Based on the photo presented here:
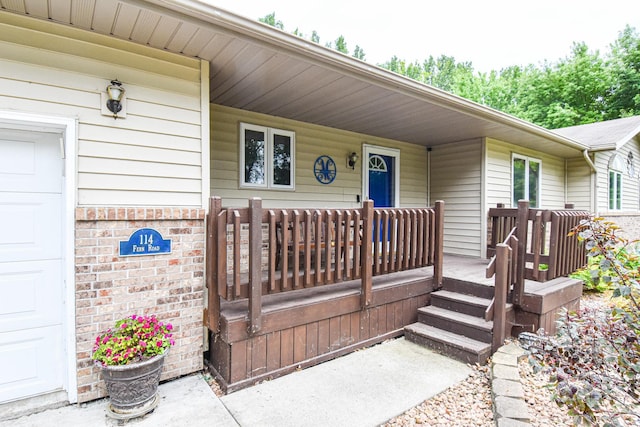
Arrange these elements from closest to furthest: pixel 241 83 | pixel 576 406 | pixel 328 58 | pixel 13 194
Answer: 1. pixel 576 406
2. pixel 13 194
3. pixel 328 58
4. pixel 241 83

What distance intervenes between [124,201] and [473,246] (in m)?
5.95

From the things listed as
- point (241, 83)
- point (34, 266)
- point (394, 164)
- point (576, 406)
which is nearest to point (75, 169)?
point (34, 266)

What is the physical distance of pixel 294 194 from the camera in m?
5.11

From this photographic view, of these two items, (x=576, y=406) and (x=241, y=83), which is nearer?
(x=576, y=406)

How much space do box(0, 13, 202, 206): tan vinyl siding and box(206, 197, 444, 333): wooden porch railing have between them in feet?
1.81

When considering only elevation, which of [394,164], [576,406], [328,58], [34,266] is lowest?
[576,406]

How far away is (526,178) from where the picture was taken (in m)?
7.08

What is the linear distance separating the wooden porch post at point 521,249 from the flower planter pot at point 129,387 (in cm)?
367

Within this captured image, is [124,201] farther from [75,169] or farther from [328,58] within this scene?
[328,58]

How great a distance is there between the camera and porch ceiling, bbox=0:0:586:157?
237 centimetres

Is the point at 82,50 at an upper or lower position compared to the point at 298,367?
upper

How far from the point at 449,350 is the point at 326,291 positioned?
142 cm

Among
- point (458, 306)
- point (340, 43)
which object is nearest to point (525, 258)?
point (458, 306)

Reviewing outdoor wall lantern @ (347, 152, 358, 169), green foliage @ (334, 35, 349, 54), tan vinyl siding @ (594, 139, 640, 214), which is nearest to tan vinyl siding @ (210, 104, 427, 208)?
outdoor wall lantern @ (347, 152, 358, 169)
